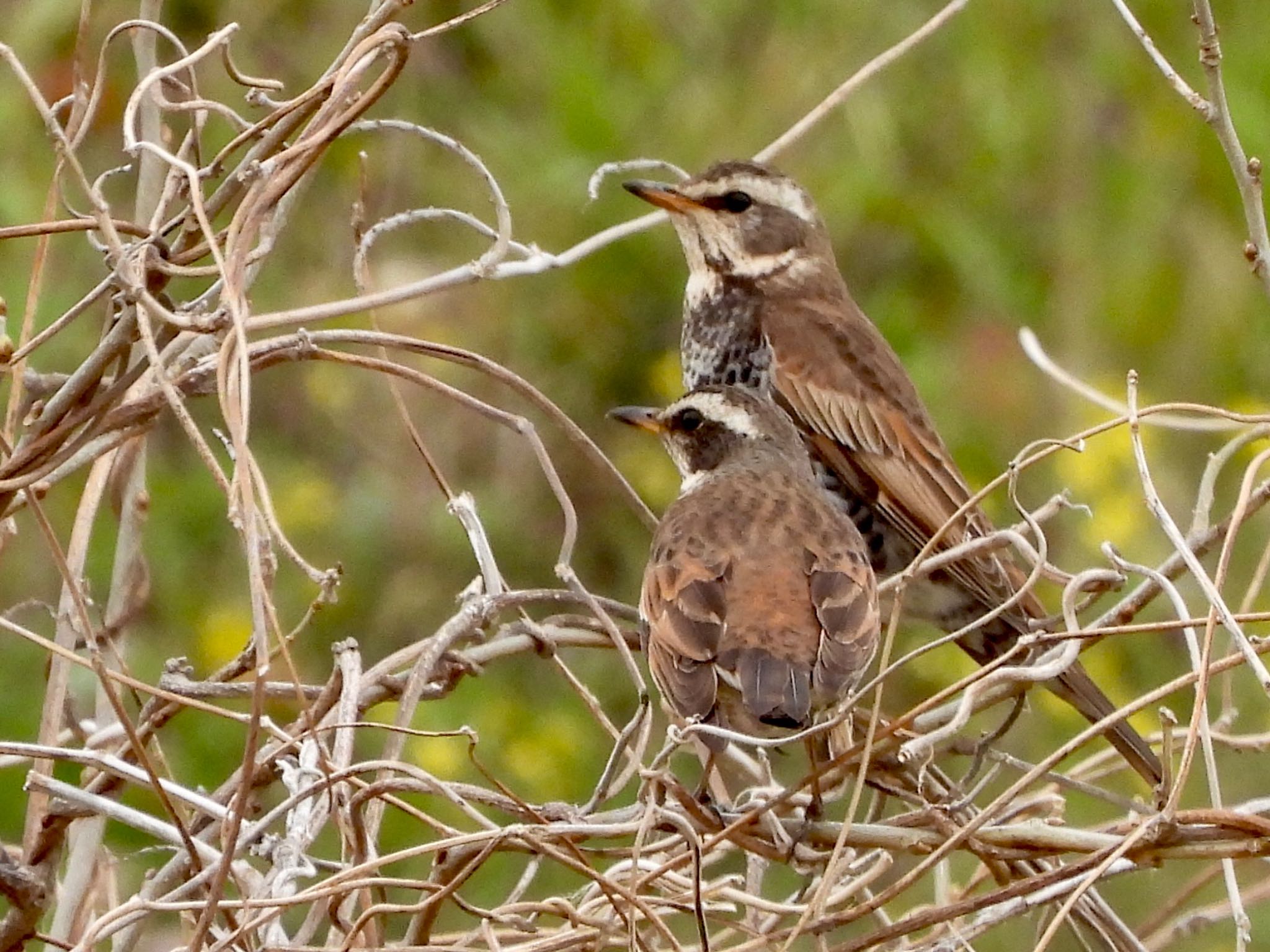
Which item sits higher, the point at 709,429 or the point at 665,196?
the point at 665,196

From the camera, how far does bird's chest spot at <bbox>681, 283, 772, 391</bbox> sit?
16.1ft

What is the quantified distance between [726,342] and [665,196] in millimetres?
386

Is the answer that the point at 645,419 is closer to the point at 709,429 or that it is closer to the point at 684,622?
the point at 709,429

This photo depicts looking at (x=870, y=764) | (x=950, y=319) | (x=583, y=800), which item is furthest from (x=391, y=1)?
(x=950, y=319)

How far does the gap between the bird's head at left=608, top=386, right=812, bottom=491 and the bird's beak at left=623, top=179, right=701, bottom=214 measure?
0.70m

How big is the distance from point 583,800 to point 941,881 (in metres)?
2.76

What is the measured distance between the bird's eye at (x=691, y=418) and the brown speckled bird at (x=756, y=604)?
17 centimetres

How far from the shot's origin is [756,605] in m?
3.47

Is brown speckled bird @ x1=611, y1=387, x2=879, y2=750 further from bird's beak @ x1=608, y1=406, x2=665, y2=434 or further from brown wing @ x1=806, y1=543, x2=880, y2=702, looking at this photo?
bird's beak @ x1=608, y1=406, x2=665, y2=434

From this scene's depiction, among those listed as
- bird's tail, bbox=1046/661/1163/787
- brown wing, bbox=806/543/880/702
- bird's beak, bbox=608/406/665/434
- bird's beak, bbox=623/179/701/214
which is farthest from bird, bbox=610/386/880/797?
bird's beak, bbox=623/179/701/214

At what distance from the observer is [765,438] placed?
14.1ft

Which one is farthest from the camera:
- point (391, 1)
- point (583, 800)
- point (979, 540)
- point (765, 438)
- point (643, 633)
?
point (583, 800)

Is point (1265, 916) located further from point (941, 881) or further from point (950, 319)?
point (941, 881)

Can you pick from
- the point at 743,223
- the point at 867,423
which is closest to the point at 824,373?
the point at 867,423
